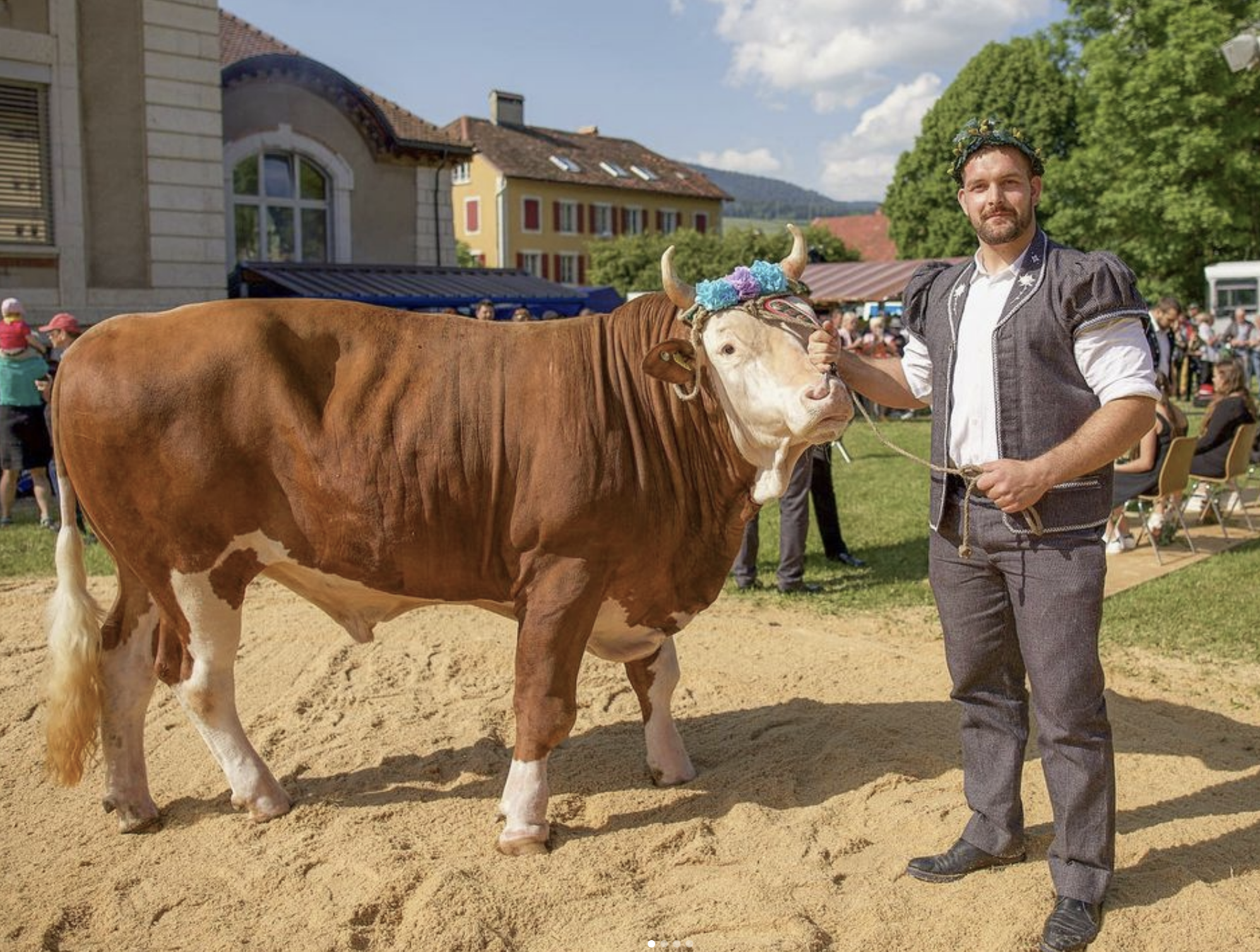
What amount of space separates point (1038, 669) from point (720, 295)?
4.66 feet

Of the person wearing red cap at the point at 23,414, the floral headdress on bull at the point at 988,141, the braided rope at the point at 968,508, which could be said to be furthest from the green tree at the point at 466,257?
the braided rope at the point at 968,508

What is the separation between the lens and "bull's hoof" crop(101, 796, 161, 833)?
3893 mm

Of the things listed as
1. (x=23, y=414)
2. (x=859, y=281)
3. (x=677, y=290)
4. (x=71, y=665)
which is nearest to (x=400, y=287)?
(x=23, y=414)

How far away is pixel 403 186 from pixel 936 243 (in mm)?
26619

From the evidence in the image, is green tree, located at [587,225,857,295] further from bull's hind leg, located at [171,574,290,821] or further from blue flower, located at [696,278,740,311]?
bull's hind leg, located at [171,574,290,821]

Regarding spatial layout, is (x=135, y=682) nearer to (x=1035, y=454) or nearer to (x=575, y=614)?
(x=575, y=614)

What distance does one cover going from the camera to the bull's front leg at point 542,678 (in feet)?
11.7

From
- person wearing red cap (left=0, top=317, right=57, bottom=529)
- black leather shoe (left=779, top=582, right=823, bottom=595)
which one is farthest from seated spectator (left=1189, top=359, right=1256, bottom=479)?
person wearing red cap (left=0, top=317, right=57, bottom=529)

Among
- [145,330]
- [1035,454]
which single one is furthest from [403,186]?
[1035,454]

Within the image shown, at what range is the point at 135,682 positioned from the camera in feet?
13.1

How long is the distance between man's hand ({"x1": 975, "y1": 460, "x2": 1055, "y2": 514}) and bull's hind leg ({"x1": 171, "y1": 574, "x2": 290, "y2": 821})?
7.96ft

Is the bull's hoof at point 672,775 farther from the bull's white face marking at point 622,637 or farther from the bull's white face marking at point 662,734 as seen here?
the bull's white face marking at point 622,637

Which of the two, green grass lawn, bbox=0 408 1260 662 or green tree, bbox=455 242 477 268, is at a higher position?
green tree, bbox=455 242 477 268

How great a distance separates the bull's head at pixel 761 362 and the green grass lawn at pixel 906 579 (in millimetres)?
3567
